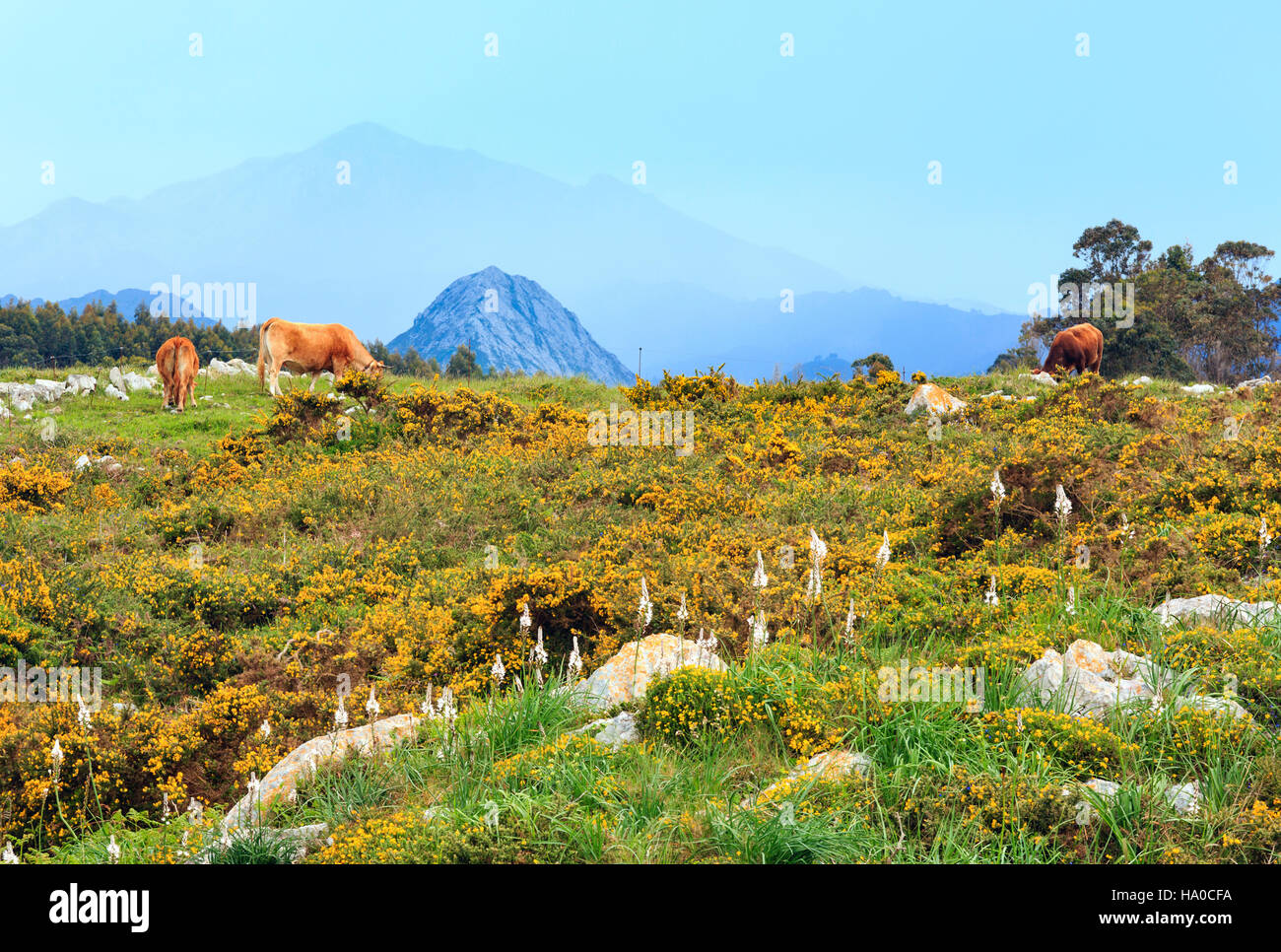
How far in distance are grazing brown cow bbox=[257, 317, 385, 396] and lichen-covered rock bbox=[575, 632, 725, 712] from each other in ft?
49.9

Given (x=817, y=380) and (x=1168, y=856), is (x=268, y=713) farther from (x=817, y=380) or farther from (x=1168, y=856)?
(x=817, y=380)

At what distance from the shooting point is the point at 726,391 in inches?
725

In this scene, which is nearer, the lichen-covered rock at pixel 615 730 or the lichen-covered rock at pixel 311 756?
the lichen-covered rock at pixel 311 756

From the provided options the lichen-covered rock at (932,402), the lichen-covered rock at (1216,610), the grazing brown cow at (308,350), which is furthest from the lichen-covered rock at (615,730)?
the grazing brown cow at (308,350)

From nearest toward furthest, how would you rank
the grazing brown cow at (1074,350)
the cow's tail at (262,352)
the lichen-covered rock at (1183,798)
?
the lichen-covered rock at (1183,798) → the cow's tail at (262,352) → the grazing brown cow at (1074,350)

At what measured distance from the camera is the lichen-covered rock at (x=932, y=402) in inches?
629

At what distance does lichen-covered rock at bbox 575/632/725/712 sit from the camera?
21.0 ft

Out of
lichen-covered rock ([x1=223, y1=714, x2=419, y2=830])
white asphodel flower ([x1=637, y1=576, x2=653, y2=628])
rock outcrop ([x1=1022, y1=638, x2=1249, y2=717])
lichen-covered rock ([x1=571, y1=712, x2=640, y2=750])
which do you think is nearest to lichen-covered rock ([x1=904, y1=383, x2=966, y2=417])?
rock outcrop ([x1=1022, y1=638, x2=1249, y2=717])

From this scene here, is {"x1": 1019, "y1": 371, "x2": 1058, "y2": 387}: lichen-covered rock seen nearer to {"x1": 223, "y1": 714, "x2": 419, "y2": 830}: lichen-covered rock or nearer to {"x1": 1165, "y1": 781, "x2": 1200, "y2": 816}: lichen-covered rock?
{"x1": 1165, "y1": 781, "x2": 1200, "y2": 816}: lichen-covered rock

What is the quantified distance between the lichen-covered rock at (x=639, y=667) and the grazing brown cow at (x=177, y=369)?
15.7 metres

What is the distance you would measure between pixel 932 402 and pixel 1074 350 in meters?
9.47

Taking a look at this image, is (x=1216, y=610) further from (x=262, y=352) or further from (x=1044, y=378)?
(x=262, y=352)

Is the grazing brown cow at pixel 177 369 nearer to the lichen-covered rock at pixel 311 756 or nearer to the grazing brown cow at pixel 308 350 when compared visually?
the grazing brown cow at pixel 308 350

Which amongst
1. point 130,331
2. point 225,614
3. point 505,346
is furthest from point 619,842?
point 505,346
